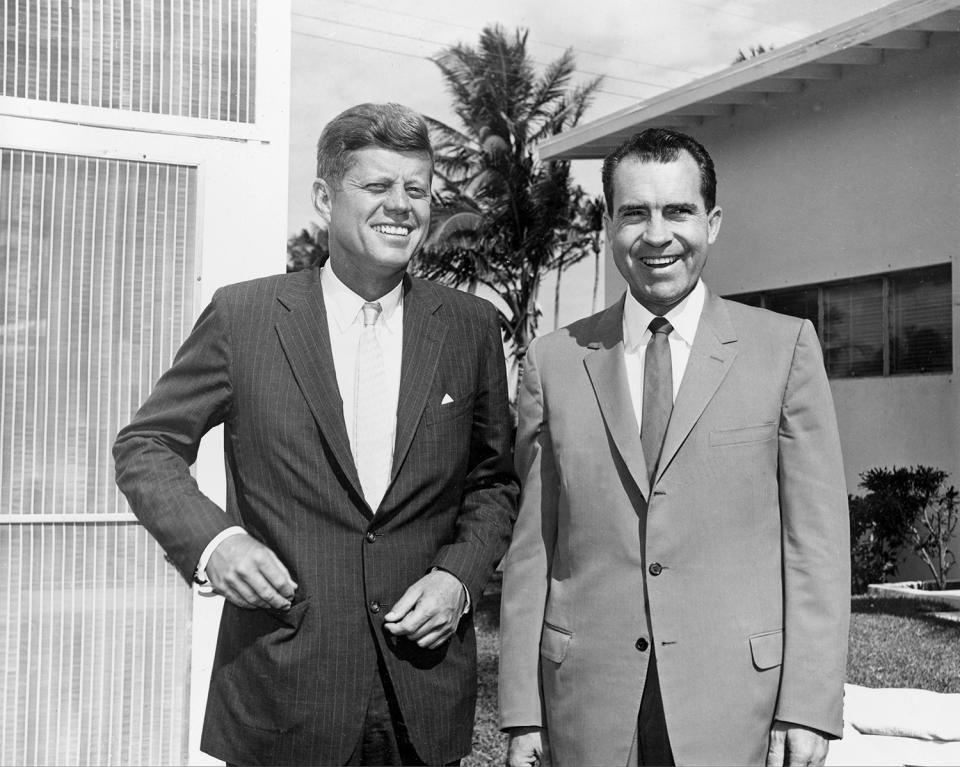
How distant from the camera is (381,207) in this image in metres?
2.19

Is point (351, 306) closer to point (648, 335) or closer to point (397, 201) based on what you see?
point (397, 201)

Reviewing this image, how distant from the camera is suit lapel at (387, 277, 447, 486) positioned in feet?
7.01

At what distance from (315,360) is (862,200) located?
30.7 feet

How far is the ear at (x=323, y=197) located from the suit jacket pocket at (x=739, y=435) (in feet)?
3.15

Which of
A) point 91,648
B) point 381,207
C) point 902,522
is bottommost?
point 902,522

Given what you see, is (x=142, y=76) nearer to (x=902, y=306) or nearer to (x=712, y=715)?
(x=712, y=715)

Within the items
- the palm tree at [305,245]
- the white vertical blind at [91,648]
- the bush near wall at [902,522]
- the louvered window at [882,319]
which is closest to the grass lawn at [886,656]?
the bush near wall at [902,522]

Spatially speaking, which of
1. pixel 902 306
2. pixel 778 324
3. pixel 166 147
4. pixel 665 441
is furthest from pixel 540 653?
pixel 902 306

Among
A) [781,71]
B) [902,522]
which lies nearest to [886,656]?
[902,522]

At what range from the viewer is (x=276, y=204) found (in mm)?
3303

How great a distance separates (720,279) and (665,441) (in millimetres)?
10284

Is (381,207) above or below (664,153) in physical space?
below

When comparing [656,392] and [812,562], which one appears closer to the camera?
[812,562]

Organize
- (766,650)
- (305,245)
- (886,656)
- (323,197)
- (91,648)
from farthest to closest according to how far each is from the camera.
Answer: (305,245) → (886,656) → (91,648) → (323,197) → (766,650)
